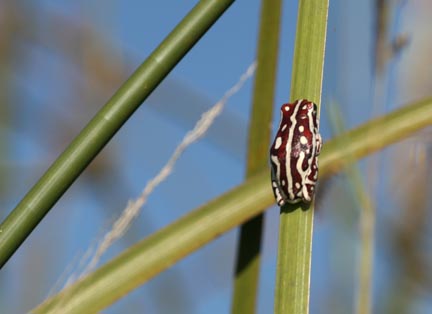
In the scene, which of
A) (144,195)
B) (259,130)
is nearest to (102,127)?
(144,195)

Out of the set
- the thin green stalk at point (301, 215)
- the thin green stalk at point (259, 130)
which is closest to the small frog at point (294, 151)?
the thin green stalk at point (301, 215)

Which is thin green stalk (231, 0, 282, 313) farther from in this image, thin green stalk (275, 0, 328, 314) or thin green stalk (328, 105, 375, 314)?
thin green stalk (275, 0, 328, 314)

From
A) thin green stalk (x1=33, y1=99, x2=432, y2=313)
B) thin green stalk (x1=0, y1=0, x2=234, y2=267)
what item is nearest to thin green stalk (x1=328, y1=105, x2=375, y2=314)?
thin green stalk (x1=33, y1=99, x2=432, y2=313)

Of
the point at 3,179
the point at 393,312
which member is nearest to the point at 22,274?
the point at 3,179

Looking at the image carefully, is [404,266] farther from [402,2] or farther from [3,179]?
[3,179]

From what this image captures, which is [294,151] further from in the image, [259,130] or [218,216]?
[259,130]

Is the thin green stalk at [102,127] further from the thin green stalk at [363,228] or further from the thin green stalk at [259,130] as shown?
the thin green stalk at [259,130]
